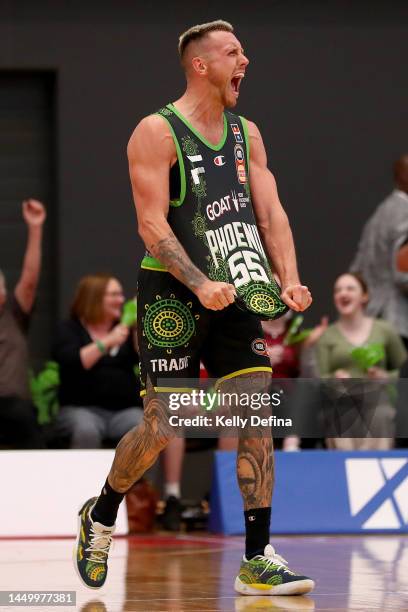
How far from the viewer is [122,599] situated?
15.4 feet

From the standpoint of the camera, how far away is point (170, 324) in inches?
189

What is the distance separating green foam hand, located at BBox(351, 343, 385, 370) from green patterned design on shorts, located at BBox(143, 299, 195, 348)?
4006 mm

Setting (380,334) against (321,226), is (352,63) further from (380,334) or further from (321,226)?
(380,334)

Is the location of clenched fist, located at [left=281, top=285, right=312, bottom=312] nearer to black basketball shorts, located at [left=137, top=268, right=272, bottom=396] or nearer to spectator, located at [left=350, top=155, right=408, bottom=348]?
black basketball shorts, located at [left=137, top=268, right=272, bottom=396]

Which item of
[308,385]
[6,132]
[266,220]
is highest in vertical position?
[6,132]

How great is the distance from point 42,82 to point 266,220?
557 cm

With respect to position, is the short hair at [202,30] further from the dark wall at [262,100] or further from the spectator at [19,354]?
the dark wall at [262,100]

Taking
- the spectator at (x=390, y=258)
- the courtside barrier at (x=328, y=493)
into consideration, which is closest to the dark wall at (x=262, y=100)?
the spectator at (x=390, y=258)

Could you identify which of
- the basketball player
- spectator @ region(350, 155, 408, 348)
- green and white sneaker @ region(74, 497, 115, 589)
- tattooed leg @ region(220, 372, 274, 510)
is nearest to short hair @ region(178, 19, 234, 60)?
the basketball player

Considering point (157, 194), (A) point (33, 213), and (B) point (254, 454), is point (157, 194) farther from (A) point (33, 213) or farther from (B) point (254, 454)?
(A) point (33, 213)

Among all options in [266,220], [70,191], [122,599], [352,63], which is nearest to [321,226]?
[352,63]

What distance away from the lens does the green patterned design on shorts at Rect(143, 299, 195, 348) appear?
479cm

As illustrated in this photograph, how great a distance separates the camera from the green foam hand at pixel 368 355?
8.64 m

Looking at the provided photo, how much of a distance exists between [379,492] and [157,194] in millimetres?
3917
